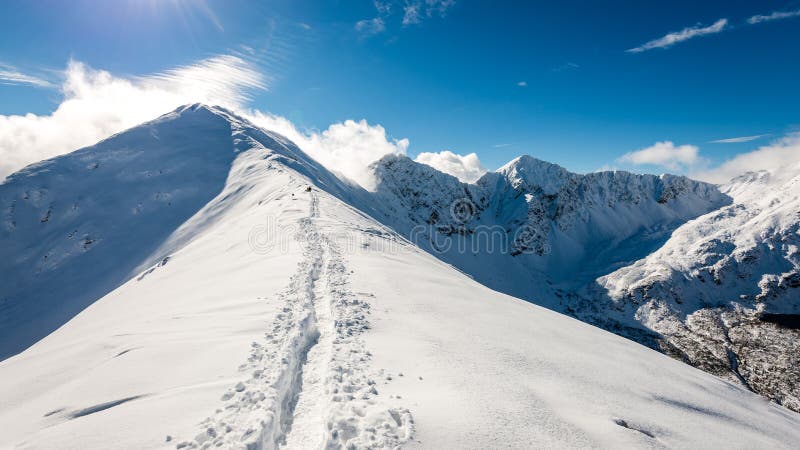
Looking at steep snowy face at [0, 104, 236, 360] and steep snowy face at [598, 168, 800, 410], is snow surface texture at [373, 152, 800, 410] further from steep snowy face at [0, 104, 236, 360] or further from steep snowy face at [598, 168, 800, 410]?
steep snowy face at [0, 104, 236, 360]

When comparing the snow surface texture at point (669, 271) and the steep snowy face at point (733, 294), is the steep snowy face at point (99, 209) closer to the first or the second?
the snow surface texture at point (669, 271)

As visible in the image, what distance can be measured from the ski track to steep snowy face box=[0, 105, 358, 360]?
53230mm

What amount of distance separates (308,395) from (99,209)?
279ft

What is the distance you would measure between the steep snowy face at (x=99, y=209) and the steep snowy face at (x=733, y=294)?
126 metres

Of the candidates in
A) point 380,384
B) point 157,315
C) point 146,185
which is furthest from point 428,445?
point 146,185

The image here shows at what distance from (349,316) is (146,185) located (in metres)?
82.5

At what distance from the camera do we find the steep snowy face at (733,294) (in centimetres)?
9794

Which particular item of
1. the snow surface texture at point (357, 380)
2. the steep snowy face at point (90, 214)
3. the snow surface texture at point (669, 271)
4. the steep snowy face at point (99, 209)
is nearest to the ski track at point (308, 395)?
the snow surface texture at point (357, 380)

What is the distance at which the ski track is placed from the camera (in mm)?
6543

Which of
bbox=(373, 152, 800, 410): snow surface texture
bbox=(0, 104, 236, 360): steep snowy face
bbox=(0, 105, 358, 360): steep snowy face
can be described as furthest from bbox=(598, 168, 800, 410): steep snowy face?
bbox=(0, 104, 236, 360): steep snowy face

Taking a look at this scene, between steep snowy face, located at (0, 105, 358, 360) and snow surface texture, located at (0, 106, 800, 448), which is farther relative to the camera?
steep snowy face, located at (0, 105, 358, 360)

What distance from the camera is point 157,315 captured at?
1647cm

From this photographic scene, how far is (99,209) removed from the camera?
68375mm

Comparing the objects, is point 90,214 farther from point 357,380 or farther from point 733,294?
point 733,294
